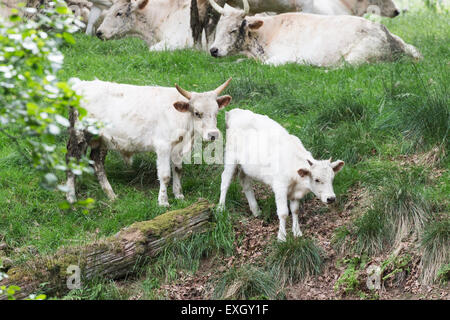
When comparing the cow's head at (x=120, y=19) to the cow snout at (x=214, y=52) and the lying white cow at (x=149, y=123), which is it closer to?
the cow snout at (x=214, y=52)

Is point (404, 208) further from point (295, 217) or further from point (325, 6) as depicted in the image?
point (325, 6)

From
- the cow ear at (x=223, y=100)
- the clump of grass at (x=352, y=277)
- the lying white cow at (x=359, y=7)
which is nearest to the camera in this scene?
the clump of grass at (x=352, y=277)

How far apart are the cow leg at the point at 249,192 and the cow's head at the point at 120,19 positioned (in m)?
7.13

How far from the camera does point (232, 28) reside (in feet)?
44.9

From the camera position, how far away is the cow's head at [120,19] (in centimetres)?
1497

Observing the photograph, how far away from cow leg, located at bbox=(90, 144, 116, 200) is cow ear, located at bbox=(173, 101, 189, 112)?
1189 mm

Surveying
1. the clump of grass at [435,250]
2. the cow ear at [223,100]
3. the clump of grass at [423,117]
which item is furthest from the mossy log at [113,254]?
the clump of grass at [423,117]

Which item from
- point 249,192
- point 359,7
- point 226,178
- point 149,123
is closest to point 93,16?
point 359,7

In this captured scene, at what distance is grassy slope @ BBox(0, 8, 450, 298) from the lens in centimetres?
861

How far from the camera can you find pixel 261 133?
862 cm

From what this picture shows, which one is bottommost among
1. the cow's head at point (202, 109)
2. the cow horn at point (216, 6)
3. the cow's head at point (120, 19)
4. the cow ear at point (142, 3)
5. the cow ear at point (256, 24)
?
the cow's head at point (120, 19)

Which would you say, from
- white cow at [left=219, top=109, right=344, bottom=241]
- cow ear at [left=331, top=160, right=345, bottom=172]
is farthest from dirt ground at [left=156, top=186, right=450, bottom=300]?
cow ear at [left=331, top=160, right=345, bottom=172]
